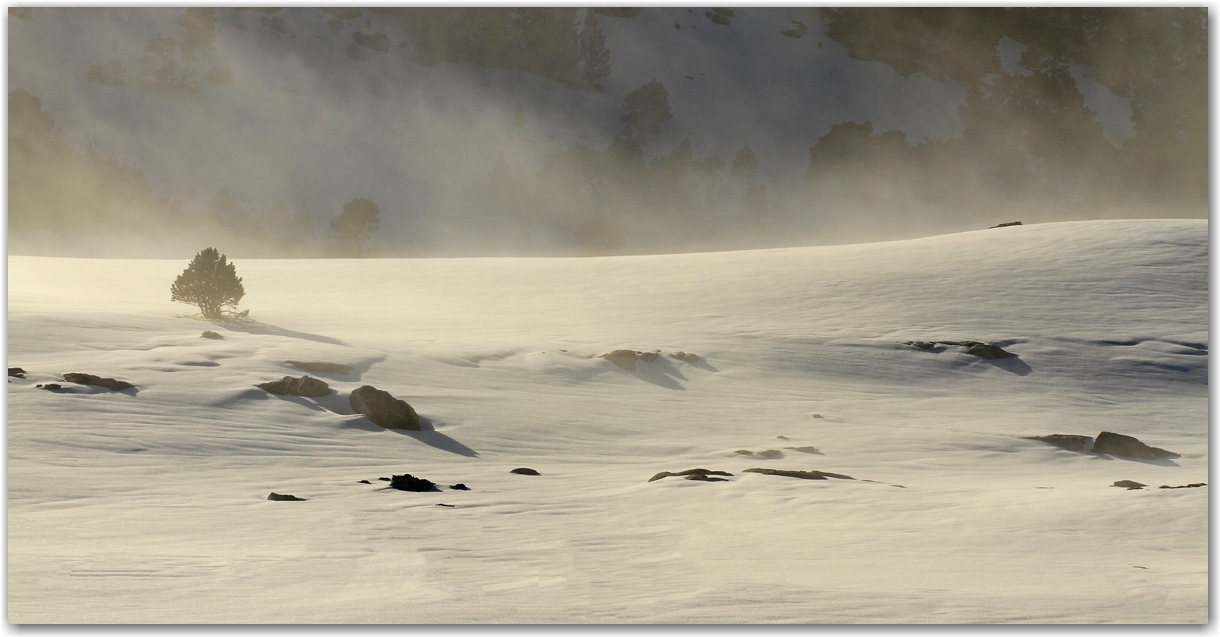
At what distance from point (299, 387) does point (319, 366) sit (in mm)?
1279

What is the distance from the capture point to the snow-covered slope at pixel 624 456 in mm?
4117

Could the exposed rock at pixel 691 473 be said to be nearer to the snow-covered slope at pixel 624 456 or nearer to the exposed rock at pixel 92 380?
the snow-covered slope at pixel 624 456

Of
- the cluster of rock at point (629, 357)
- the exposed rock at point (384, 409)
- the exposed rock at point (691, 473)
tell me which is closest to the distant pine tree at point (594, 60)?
the cluster of rock at point (629, 357)

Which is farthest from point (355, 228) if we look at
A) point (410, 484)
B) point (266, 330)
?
point (410, 484)

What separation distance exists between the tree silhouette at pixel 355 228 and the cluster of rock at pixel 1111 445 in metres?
55.4

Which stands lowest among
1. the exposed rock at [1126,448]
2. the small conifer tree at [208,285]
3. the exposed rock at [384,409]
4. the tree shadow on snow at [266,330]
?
the exposed rock at [1126,448]

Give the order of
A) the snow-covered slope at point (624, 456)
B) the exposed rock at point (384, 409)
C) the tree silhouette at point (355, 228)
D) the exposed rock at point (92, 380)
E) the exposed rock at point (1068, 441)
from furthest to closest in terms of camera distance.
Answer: the tree silhouette at point (355, 228)
the exposed rock at point (1068, 441)
the exposed rock at point (384, 409)
the exposed rock at point (92, 380)
the snow-covered slope at point (624, 456)

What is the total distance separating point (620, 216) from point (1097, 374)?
59.9 metres

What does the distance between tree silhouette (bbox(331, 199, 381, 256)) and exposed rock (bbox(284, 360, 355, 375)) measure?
5240cm

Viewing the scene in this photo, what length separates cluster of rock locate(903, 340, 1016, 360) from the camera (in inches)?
540

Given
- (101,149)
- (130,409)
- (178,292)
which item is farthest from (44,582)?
(101,149)

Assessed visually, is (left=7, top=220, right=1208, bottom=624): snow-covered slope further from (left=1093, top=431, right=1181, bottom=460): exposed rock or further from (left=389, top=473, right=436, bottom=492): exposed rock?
(left=1093, top=431, right=1181, bottom=460): exposed rock

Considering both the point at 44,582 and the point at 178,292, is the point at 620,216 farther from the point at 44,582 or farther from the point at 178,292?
the point at 44,582

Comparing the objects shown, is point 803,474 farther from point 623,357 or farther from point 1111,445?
point 623,357
